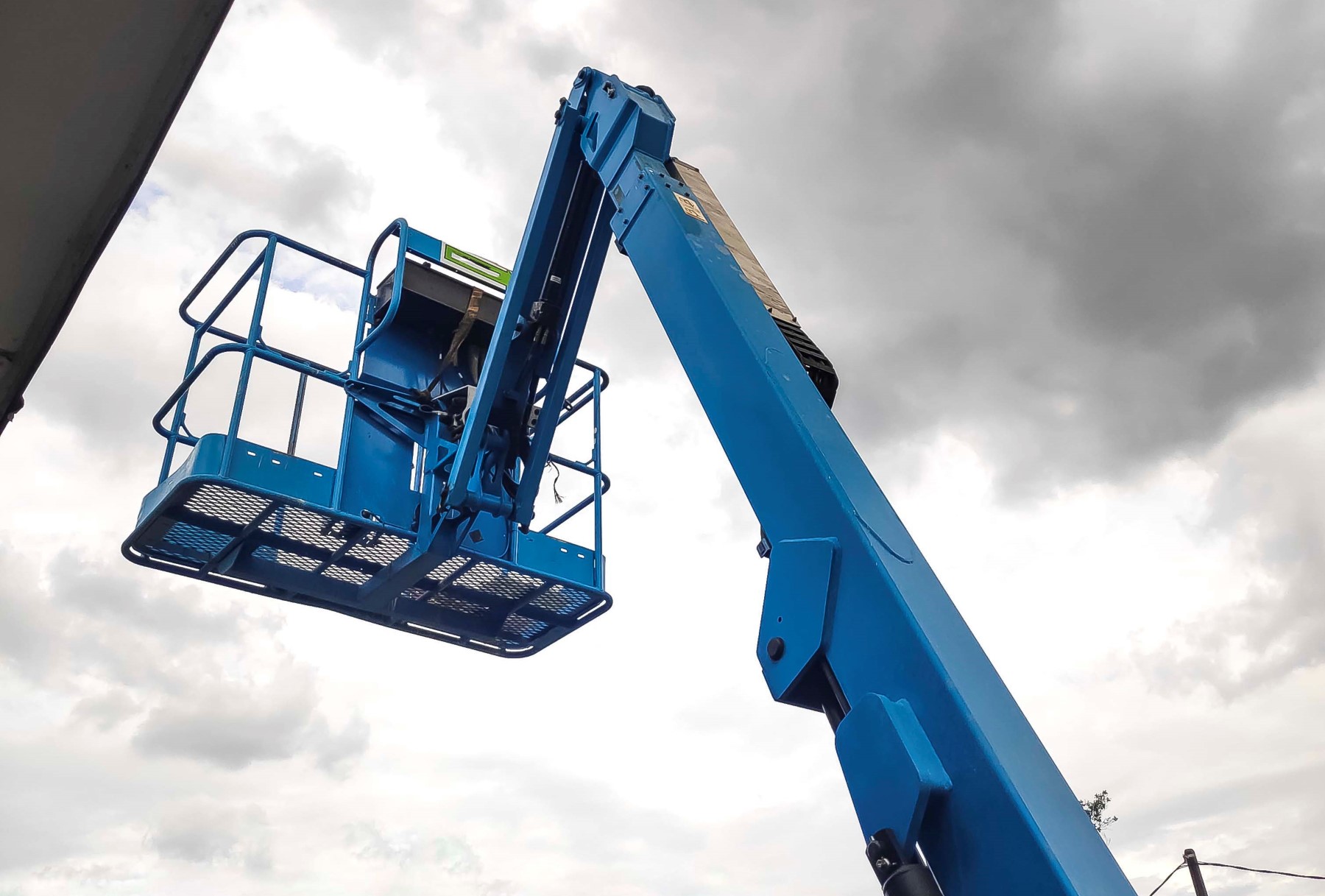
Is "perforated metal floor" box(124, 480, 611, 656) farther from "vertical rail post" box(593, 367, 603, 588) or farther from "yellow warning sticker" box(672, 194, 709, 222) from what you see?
"yellow warning sticker" box(672, 194, 709, 222)

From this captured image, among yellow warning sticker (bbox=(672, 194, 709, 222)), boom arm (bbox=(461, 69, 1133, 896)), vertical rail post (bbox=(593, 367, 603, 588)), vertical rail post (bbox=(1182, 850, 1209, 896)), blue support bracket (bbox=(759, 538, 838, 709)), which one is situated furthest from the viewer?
vertical rail post (bbox=(1182, 850, 1209, 896))

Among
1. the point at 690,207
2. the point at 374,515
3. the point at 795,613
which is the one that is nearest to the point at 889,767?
the point at 795,613

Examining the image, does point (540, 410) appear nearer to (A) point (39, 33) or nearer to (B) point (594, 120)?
(B) point (594, 120)

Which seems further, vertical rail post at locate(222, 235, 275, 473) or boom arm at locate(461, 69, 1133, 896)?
vertical rail post at locate(222, 235, 275, 473)

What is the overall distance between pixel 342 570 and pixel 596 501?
1.75 meters

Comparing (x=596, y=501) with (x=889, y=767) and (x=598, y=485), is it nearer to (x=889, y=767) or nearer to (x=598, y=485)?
(x=598, y=485)

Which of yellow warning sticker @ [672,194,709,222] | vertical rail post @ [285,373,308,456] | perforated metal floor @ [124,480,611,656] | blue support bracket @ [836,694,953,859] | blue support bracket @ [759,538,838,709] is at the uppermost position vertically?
vertical rail post @ [285,373,308,456]

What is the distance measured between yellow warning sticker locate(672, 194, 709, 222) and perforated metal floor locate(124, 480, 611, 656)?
308 cm

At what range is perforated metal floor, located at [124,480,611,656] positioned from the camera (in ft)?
17.6

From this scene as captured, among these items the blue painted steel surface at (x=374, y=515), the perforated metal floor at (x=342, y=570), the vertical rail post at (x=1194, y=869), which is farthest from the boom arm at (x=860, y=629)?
the vertical rail post at (x=1194, y=869)

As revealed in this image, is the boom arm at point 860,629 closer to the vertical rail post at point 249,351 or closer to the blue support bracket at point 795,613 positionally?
the blue support bracket at point 795,613

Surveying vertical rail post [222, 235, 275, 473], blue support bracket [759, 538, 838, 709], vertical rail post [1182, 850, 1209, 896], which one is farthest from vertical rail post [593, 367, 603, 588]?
vertical rail post [1182, 850, 1209, 896]

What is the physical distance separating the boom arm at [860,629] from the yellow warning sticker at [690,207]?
0.02m

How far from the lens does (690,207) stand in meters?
3.35
